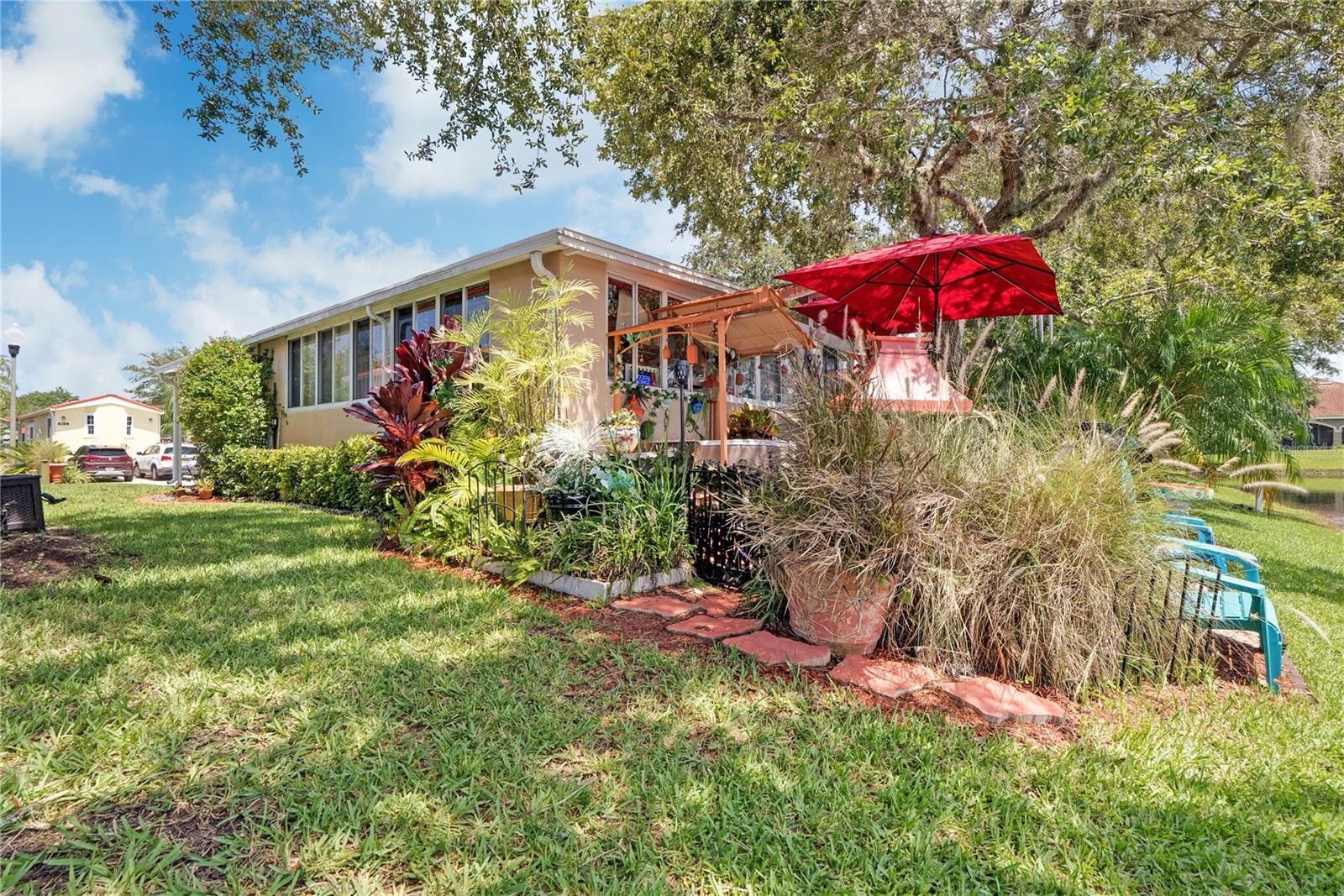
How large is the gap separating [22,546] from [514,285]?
234 inches

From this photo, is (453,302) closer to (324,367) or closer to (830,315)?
(324,367)

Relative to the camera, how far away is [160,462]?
75.9 feet

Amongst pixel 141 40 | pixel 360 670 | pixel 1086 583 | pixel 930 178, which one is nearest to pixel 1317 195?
pixel 930 178

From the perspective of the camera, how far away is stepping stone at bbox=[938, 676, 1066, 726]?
2.77 m

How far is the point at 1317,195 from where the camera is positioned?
6.78 metres

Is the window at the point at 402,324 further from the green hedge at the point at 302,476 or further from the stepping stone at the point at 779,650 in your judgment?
the stepping stone at the point at 779,650

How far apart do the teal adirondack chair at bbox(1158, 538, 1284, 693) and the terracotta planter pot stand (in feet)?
5.06

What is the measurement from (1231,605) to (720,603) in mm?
2900

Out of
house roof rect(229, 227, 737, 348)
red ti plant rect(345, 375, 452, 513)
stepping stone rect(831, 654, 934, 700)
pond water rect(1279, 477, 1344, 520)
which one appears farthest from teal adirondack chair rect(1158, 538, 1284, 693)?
pond water rect(1279, 477, 1344, 520)

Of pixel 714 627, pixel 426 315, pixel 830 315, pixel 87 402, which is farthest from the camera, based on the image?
pixel 87 402

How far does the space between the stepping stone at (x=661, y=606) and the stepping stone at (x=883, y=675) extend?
3.70ft

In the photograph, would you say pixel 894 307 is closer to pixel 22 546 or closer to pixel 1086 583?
pixel 1086 583

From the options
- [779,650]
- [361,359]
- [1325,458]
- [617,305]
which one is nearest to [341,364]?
[361,359]

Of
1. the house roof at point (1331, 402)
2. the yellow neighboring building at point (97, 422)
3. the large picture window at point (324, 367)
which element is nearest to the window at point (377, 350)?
the large picture window at point (324, 367)
